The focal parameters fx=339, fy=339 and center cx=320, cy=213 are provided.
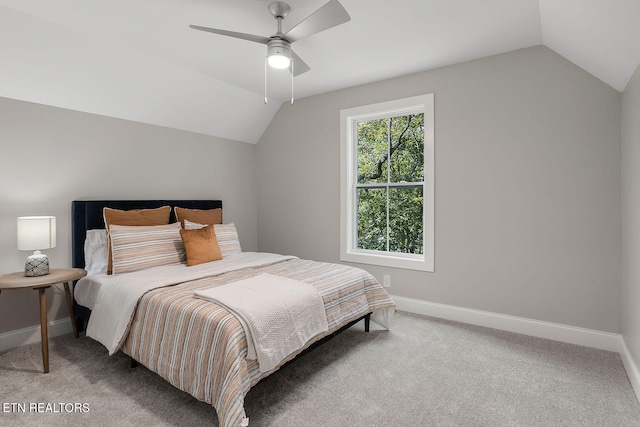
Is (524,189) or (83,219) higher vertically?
(524,189)

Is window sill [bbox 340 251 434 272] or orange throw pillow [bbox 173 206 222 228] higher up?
orange throw pillow [bbox 173 206 222 228]

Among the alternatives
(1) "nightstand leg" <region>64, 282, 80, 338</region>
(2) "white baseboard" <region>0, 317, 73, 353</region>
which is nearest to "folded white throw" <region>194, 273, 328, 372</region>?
(1) "nightstand leg" <region>64, 282, 80, 338</region>

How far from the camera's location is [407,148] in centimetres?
375

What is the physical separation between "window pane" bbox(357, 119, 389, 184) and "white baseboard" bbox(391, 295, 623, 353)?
1409mm

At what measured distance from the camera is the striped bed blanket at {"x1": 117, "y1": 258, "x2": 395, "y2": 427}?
5.57 ft

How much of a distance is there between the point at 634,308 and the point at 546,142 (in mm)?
1399

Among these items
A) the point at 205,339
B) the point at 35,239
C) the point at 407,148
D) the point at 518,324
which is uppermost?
the point at 407,148

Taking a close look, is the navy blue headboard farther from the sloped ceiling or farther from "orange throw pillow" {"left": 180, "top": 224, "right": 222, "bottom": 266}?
the sloped ceiling

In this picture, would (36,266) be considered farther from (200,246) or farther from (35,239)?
(200,246)

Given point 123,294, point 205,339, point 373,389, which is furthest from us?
point 123,294

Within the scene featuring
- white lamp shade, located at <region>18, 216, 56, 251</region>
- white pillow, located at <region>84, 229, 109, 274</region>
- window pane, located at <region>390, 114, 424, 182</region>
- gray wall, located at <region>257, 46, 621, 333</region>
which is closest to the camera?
white lamp shade, located at <region>18, 216, 56, 251</region>

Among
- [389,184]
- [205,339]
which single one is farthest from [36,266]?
[389,184]

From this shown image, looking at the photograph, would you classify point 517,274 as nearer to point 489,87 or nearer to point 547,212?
point 547,212

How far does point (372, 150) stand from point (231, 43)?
1.90 metres
